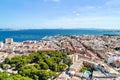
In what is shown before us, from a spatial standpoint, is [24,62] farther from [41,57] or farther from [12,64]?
[41,57]

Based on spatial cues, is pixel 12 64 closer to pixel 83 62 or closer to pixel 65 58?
pixel 65 58

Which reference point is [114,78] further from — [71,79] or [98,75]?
[71,79]

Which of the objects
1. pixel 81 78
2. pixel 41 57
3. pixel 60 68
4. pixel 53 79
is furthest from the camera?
pixel 41 57

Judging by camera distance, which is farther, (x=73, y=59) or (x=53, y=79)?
(x=73, y=59)

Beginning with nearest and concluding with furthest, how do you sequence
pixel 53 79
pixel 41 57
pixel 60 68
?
pixel 53 79, pixel 60 68, pixel 41 57

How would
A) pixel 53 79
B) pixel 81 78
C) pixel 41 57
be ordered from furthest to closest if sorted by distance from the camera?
pixel 41 57
pixel 81 78
pixel 53 79

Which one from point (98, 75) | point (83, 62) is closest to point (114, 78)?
point (98, 75)

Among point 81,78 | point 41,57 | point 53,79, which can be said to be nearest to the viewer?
point 53,79

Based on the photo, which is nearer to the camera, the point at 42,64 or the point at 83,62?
the point at 42,64

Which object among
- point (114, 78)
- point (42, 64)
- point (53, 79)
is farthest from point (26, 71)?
point (114, 78)
